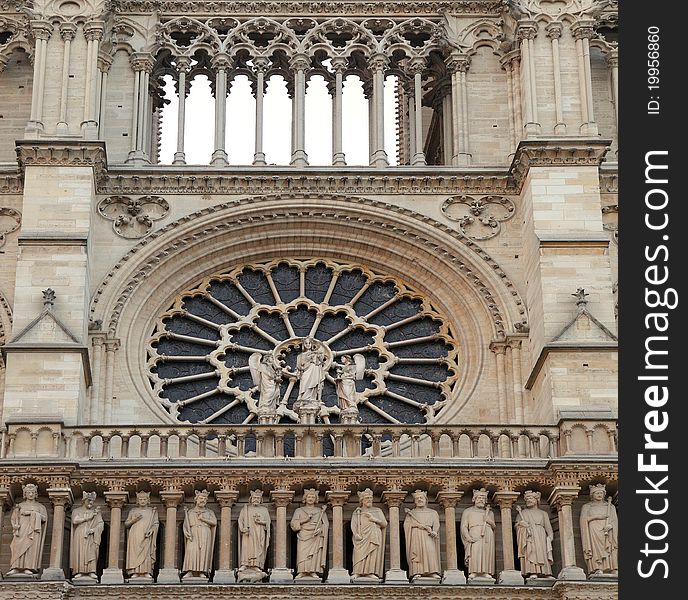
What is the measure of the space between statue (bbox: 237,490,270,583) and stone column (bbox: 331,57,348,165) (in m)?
6.04

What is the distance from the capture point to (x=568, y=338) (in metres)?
23.6

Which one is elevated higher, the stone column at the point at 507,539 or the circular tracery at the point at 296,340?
the circular tracery at the point at 296,340

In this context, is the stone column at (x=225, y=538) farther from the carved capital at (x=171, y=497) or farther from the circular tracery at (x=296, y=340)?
the circular tracery at (x=296, y=340)

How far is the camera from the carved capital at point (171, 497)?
73.3ft

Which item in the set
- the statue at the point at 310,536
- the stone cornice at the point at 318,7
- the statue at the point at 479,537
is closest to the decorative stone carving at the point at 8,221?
the stone cornice at the point at 318,7

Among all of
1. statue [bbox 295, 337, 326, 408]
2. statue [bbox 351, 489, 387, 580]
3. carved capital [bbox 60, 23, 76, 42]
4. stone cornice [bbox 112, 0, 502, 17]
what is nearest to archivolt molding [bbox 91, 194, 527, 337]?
statue [bbox 295, 337, 326, 408]

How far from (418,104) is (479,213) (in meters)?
1.99

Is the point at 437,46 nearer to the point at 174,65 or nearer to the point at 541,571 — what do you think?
the point at 174,65

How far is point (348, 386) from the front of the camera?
2361 cm

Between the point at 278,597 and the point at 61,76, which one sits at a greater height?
the point at 61,76

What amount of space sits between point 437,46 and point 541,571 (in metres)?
8.43

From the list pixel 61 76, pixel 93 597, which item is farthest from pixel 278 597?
pixel 61 76

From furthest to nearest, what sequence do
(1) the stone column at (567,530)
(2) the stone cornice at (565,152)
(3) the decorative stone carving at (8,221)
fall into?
(3) the decorative stone carving at (8,221), (2) the stone cornice at (565,152), (1) the stone column at (567,530)

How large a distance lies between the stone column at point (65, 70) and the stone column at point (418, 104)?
4.61m
